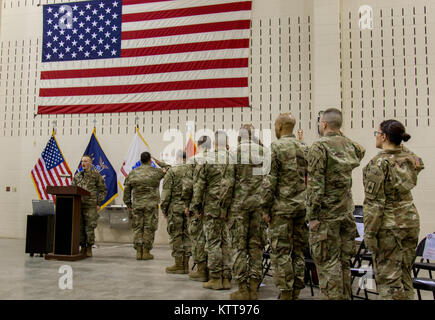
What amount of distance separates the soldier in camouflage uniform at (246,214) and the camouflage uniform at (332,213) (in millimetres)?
713

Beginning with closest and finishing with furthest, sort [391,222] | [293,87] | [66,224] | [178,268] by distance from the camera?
[391,222] < [178,268] < [66,224] < [293,87]

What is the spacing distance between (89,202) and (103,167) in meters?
2.19

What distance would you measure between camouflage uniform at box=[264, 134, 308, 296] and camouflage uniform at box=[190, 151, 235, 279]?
0.95m

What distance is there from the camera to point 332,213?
10.6 feet

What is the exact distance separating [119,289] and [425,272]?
434 centimetres

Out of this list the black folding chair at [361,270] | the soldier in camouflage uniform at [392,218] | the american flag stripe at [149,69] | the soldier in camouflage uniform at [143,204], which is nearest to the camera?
the soldier in camouflage uniform at [392,218]

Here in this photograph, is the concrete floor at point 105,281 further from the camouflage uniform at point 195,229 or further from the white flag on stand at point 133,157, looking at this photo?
the white flag on stand at point 133,157

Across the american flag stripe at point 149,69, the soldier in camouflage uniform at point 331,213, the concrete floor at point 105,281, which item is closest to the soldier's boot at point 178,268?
the concrete floor at point 105,281

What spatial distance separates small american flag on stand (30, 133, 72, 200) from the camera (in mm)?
8695

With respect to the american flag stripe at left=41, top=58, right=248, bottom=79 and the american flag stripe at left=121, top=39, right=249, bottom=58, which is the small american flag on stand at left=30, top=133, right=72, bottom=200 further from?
the american flag stripe at left=121, top=39, right=249, bottom=58

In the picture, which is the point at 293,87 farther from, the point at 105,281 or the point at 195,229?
the point at 105,281

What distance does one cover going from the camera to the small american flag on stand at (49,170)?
8.70 metres

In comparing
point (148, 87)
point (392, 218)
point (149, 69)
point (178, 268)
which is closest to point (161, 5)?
point (149, 69)
